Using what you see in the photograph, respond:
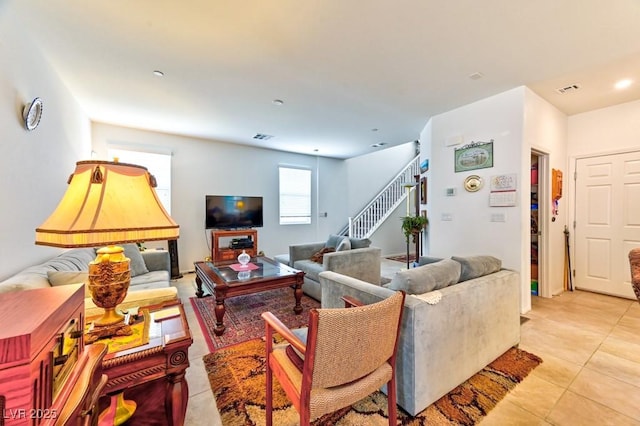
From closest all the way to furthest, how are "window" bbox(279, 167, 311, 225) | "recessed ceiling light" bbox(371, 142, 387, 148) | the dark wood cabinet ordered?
the dark wood cabinet, "recessed ceiling light" bbox(371, 142, 387, 148), "window" bbox(279, 167, 311, 225)

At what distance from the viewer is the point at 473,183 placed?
11.6 feet

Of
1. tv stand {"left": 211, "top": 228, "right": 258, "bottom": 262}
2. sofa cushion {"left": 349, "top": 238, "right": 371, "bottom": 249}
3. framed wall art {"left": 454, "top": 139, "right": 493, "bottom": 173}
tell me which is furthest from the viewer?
tv stand {"left": 211, "top": 228, "right": 258, "bottom": 262}

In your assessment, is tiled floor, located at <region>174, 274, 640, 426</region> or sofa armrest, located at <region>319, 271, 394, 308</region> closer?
tiled floor, located at <region>174, 274, 640, 426</region>

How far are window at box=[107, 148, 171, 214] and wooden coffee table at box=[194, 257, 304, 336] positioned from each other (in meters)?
2.05

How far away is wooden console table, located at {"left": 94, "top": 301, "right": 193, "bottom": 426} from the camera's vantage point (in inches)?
42.1

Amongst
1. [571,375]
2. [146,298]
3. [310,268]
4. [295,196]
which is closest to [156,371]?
[146,298]

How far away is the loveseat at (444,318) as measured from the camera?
1.50 metres

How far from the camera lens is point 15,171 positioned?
199 cm

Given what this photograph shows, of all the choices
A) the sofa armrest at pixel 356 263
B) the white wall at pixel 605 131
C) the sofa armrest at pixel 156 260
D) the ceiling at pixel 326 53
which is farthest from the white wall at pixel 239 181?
the white wall at pixel 605 131

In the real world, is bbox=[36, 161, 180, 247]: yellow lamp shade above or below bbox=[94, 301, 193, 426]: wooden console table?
above

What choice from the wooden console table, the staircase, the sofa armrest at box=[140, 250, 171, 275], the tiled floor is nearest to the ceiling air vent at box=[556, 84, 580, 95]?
the tiled floor

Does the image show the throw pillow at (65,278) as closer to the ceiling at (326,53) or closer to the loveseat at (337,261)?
the ceiling at (326,53)

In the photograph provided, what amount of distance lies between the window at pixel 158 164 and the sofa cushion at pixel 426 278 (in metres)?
4.51

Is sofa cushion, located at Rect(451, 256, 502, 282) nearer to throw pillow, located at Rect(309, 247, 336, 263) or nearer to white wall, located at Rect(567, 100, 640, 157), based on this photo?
throw pillow, located at Rect(309, 247, 336, 263)
